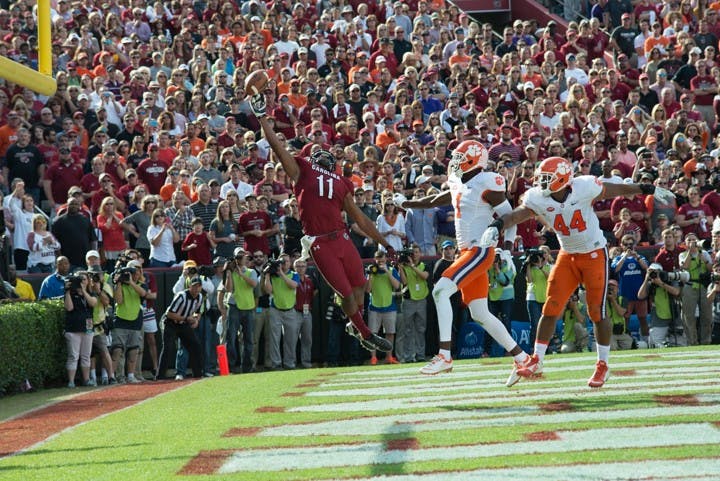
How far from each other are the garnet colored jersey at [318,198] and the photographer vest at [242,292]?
566 centimetres

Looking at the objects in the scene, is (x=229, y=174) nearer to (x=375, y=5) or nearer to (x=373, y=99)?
(x=373, y=99)

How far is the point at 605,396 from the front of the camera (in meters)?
9.41

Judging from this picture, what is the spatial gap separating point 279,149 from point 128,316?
20.7 ft

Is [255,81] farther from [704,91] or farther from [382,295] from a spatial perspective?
[704,91]

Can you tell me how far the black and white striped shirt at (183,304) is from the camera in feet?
52.8

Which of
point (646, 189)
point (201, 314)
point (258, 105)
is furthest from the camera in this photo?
point (201, 314)

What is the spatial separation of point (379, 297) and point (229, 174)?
2773 millimetres

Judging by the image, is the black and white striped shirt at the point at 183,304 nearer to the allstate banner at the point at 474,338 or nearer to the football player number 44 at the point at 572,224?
the allstate banner at the point at 474,338

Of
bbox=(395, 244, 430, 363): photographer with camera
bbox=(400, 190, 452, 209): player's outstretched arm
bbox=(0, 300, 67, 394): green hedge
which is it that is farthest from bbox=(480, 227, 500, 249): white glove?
bbox=(395, 244, 430, 363): photographer with camera

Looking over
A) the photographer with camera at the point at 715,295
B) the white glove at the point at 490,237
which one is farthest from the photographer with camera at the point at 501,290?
the white glove at the point at 490,237

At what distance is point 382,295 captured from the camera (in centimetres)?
1733

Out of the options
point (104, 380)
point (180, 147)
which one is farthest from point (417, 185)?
point (104, 380)

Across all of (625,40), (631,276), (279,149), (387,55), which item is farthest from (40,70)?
(625,40)

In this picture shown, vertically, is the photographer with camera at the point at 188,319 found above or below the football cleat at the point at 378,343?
above
